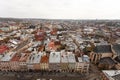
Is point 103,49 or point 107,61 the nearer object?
point 107,61

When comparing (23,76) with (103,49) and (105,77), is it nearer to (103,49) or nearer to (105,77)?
A: (105,77)

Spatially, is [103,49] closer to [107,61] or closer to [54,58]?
[107,61]

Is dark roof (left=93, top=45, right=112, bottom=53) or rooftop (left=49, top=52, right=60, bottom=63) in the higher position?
dark roof (left=93, top=45, right=112, bottom=53)

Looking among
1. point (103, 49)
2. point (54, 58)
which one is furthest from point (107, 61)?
point (54, 58)

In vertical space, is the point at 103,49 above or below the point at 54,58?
above

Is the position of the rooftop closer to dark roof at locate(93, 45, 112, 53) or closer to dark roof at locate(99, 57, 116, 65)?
dark roof at locate(93, 45, 112, 53)

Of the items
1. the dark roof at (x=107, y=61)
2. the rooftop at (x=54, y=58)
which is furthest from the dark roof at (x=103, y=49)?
the rooftop at (x=54, y=58)

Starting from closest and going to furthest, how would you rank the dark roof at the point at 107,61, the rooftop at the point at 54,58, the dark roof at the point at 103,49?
the rooftop at the point at 54,58, the dark roof at the point at 107,61, the dark roof at the point at 103,49

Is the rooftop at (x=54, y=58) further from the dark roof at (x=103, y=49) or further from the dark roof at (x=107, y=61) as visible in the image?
the dark roof at (x=107, y=61)

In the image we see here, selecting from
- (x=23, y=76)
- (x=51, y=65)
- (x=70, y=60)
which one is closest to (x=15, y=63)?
(x=23, y=76)

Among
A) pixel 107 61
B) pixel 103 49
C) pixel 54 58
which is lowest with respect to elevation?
pixel 107 61

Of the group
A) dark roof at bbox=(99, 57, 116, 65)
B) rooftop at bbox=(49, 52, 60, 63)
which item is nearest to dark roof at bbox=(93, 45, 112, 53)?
dark roof at bbox=(99, 57, 116, 65)
